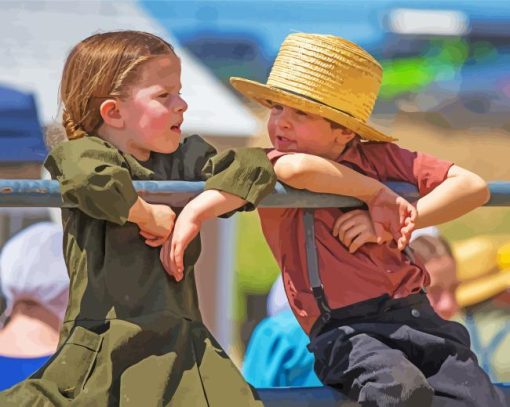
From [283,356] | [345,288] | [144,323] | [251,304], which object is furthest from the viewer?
[251,304]

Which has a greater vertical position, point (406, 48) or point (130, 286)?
point (130, 286)

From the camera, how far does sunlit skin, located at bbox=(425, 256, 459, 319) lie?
2.51 metres

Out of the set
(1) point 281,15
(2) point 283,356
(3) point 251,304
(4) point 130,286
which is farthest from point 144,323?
(1) point 281,15

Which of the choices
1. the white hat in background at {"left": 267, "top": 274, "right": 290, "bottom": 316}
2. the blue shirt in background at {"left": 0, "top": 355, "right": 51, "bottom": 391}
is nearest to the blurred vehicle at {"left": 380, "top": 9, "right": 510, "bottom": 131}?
the white hat in background at {"left": 267, "top": 274, "right": 290, "bottom": 316}

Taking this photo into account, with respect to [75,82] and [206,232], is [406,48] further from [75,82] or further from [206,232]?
[75,82]

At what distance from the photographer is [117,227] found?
117cm

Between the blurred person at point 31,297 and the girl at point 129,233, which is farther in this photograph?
the blurred person at point 31,297

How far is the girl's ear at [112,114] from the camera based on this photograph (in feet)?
3.99

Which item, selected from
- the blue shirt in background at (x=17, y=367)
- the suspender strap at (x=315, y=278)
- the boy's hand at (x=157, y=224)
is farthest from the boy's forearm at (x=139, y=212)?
the blue shirt in background at (x=17, y=367)

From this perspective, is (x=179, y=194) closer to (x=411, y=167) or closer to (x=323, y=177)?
(x=323, y=177)

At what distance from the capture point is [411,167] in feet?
4.46

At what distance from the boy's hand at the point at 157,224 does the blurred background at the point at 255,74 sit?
Answer: 121 cm

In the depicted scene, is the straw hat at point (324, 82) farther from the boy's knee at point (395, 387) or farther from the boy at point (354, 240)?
the boy's knee at point (395, 387)

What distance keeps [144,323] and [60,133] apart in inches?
12.5
